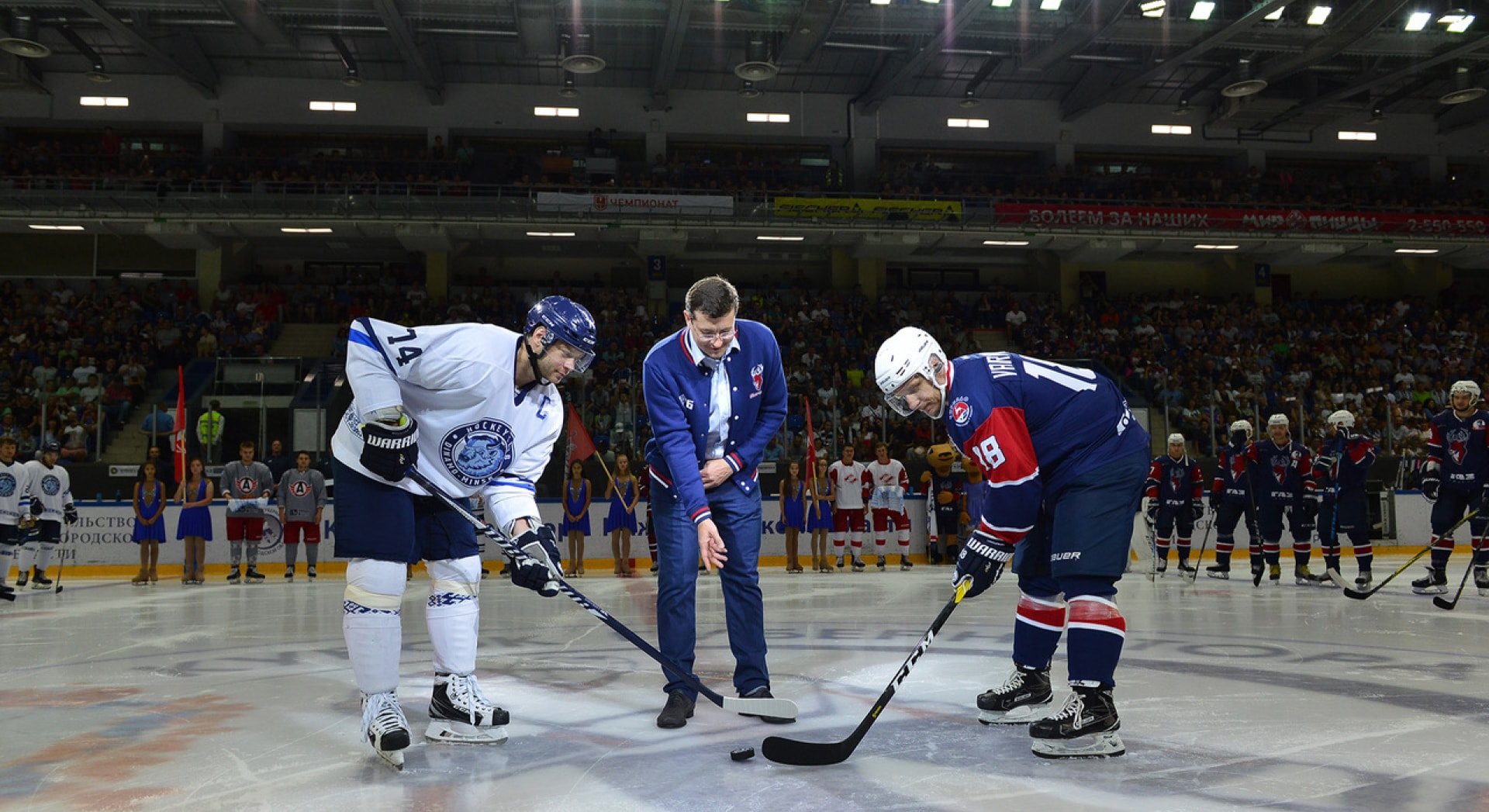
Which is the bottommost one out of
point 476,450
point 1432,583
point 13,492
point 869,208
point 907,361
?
point 1432,583

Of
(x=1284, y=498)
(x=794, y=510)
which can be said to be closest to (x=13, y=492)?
(x=794, y=510)

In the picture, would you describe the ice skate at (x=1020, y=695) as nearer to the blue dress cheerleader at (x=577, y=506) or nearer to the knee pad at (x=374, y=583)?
the knee pad at (x=374, y=583)

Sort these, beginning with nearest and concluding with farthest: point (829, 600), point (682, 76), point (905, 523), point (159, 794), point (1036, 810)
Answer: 1. point (1036, 810)
2. point (159, 794)
3. point (829, 600)
4. point (905, 523)
5. point (682, 76)

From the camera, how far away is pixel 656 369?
4.05 metres

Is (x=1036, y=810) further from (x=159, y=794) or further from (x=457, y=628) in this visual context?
(x=159, y=794)

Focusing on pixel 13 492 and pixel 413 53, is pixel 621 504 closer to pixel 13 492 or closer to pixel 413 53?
pixel 13 492

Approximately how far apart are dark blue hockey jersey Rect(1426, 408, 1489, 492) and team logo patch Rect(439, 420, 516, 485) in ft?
28.6

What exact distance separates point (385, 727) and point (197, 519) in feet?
36.6

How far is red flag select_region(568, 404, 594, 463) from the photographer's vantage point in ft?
46.5

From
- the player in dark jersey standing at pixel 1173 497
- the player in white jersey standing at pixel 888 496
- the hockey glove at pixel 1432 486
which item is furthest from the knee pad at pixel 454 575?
the player in white jersey standing at pixel 888 496

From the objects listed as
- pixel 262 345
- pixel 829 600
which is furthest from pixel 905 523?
pixel 262 345

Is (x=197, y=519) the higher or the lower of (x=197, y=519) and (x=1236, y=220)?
the lower

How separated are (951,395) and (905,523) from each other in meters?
11.6

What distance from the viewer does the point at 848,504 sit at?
14.3 meters
